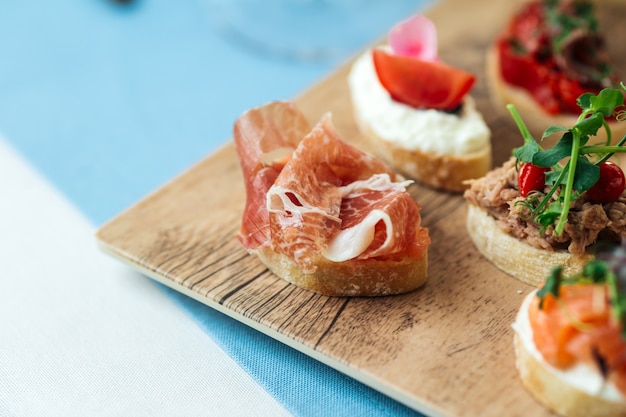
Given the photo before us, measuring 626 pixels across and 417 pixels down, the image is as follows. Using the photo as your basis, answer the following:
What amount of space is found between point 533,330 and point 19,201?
2.41m

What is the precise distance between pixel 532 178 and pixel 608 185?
0.84 feet

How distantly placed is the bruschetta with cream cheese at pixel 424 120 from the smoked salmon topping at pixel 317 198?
1.19 ft

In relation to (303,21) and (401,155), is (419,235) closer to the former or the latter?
(401,155)

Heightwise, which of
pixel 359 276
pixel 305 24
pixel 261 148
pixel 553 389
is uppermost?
pixel 261 148

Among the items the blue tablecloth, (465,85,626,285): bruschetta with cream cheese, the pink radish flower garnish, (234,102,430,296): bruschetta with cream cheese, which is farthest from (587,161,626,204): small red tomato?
the blue tablecloth

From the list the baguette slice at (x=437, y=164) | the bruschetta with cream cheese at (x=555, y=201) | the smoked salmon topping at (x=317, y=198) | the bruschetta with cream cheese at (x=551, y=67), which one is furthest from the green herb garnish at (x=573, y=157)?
the bruschetta with cream cheese at (x=551, y=67)

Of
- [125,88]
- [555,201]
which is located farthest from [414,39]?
[125,88]

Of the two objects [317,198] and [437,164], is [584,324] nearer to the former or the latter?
[317,198]

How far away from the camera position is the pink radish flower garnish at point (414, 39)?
3.83 meters

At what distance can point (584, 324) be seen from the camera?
7.61 feet

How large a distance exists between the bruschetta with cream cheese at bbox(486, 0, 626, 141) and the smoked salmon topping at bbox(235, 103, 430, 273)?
117 cm

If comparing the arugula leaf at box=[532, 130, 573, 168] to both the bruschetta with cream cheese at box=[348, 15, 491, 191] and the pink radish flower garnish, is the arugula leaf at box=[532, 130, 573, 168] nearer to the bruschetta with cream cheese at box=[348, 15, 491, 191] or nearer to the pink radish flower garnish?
the bruschetta with cream cheese at box=[348, 15, 491, 191]

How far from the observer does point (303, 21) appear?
16.6ft

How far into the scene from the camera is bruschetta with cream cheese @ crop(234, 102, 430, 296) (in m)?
2.87
